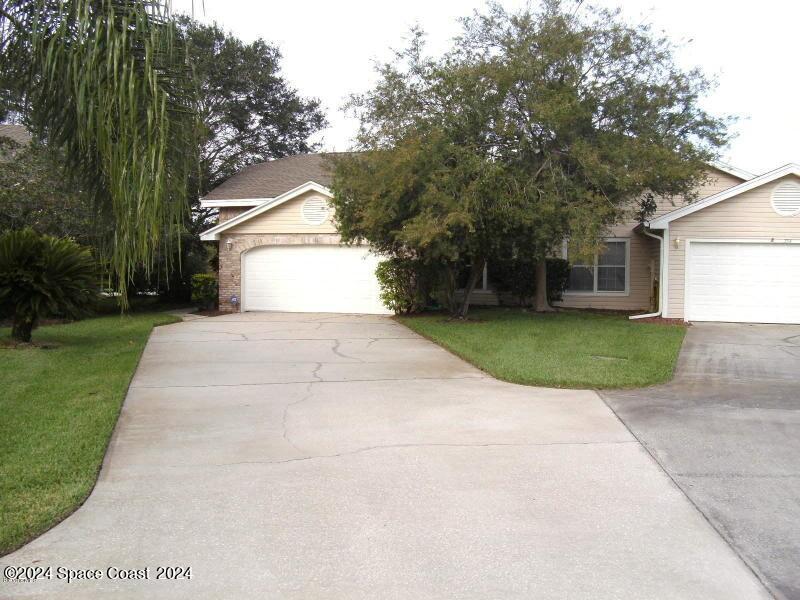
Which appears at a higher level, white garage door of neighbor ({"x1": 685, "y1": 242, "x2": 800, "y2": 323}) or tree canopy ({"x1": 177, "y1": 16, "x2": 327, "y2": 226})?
tree canopy ({"x1": 177, "y1": 16, "x2": 327, "y2": 226})

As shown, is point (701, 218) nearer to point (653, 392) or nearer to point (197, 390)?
point (653, 392)

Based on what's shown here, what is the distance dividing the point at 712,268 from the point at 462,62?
8.06 meters

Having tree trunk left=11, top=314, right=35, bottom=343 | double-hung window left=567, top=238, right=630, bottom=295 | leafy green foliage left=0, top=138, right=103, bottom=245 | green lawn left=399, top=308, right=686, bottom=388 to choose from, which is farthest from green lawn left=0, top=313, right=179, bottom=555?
double-hung window left=567, top=238, right=630, bottom=295

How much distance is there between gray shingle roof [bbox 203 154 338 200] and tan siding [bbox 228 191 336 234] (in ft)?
6.07

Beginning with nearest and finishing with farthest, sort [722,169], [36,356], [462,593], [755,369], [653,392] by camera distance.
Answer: [462,593] → [653,392] → [755,369] → [36,356] → [722,169]

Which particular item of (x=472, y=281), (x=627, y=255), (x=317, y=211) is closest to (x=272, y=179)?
(x=317, y=211)

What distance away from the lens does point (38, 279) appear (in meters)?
12.7

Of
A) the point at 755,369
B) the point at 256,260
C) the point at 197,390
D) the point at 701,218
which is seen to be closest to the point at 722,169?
the point at 701,218

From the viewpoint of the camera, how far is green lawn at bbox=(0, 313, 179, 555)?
4.92 m

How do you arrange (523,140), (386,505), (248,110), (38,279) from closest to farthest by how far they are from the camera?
1. (386,505)
2. (38,279)
3. (523,140)
4. (248,110)

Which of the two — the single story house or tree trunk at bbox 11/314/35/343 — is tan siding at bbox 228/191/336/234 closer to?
the single story house

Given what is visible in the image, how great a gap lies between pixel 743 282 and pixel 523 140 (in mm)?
6813

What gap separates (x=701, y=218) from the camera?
17.7 m

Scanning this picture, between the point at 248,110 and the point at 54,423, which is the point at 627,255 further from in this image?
the point at 248,110
